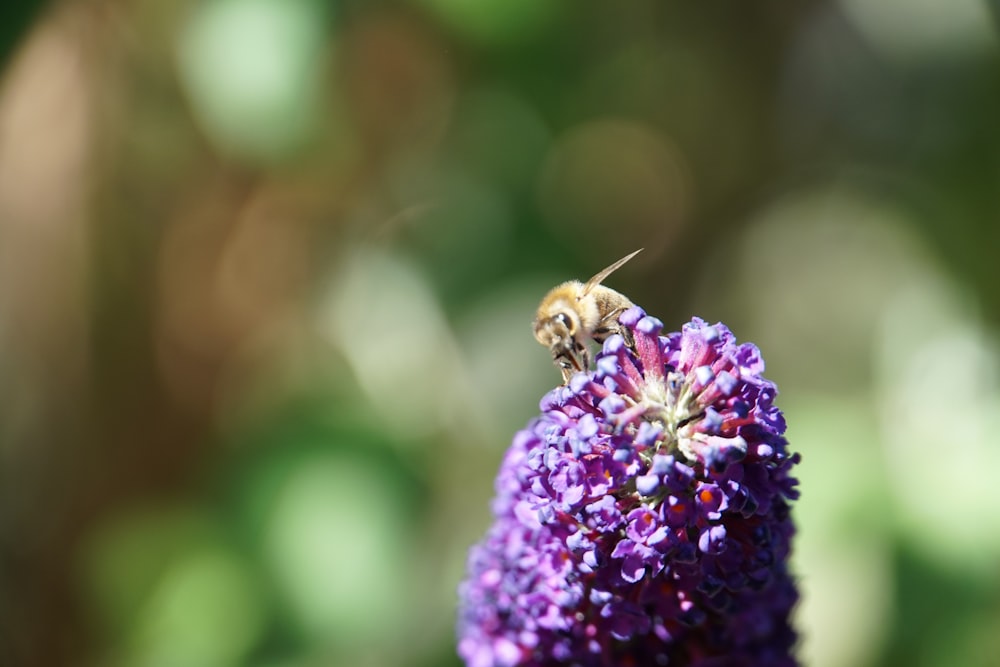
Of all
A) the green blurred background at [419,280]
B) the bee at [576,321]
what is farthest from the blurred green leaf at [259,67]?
the bee at [576,321]

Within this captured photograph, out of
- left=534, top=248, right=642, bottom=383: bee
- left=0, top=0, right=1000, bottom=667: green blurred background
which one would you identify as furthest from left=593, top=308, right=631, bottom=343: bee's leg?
left=0, top=0, right=1000, bottom=667: green blurred background

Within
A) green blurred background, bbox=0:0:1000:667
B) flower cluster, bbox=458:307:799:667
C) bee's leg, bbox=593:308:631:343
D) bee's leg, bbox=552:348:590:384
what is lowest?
flower cluster, bbox=458:307:799:667

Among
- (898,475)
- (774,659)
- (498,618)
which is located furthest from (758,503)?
(898,475)

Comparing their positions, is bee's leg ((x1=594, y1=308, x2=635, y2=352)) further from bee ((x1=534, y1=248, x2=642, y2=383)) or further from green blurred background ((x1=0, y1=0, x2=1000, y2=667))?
green blurred background ((x1=0, y1=0, x2=1000, y2=667))

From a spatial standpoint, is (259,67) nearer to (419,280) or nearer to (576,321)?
(419,280)

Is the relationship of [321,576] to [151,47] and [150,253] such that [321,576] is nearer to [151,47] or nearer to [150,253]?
[150,253]
